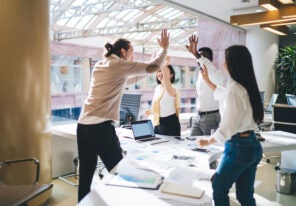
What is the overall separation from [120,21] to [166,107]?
711 cm

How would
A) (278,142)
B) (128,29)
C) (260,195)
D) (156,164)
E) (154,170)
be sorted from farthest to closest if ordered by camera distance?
Answer: (128,29)
(260,195)
(278,142)
(156,164)
(154,170)

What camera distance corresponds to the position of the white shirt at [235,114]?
1785 mm

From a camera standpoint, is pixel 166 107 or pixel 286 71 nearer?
pixel 166 107

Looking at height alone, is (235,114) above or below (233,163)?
above

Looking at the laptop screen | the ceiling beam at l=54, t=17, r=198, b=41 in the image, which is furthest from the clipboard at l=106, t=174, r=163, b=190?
the ceiling beam at l=54, t=17, r=198, b=41

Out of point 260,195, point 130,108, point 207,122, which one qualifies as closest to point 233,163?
point 207,122

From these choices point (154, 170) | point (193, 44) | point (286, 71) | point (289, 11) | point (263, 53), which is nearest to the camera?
point (154, 170)

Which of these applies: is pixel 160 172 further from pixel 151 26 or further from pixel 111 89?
pixel 151 26

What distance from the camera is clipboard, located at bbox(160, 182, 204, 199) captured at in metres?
1.49

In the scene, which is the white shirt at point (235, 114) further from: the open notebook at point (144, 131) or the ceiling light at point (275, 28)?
the ceiling light at point (275, 28)

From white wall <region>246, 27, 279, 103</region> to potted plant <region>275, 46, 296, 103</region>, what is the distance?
17cm

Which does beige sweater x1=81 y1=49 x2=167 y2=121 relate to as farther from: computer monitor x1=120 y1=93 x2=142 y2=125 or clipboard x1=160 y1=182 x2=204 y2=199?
computer monitor x1=120 y1=93 x2=142 y2=125

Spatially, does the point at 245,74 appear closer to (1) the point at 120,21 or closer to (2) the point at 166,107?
(2) the point at 166,107

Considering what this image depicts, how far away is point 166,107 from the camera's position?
3.07 m
